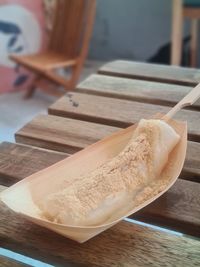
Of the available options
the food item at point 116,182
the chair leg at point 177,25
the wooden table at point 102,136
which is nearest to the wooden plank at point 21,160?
the wooden table at point 102,136

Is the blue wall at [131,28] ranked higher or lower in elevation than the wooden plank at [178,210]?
higher

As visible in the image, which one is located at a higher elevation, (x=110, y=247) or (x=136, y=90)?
(x=136, y=90)

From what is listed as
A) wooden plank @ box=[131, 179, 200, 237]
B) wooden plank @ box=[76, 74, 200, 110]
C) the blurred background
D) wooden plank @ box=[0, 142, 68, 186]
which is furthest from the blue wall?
wooden plank @ box=[131, 179, 200, 237]

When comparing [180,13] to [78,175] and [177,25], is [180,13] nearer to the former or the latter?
[177,25]

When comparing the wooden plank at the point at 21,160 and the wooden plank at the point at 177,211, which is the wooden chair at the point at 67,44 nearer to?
the wooden plank at the point at 21,160

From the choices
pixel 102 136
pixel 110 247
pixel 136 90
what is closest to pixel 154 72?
pixel 136 90

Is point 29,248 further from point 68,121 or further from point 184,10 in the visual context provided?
point 184,10
